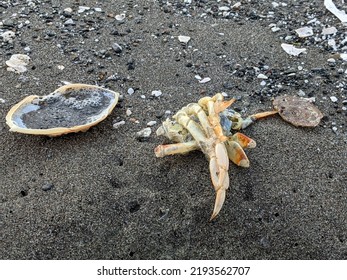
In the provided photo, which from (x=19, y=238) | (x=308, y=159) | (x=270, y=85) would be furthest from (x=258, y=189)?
(x=19, y=238)

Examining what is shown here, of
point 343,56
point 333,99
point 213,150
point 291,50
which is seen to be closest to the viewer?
point 213,150

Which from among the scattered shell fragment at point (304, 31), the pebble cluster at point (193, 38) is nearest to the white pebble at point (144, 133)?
the pebble cluster at point (193, 38)

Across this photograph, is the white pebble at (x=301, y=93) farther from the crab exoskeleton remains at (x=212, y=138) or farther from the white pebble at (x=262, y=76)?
the crab exoskeleton remains at (x=212, y=138)

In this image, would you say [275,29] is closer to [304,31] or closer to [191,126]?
[304,31]

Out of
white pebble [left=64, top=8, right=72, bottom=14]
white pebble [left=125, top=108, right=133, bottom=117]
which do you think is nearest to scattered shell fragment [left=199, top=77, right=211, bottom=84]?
white pebble [left=125, top=108, right=133, bottom=117]

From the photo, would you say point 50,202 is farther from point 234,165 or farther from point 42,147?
point 234,165

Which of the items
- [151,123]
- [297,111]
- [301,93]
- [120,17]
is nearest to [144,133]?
[151,123]
